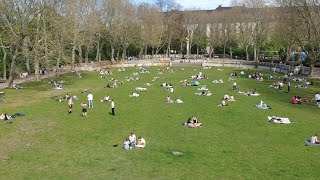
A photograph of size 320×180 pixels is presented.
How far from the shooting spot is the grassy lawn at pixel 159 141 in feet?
61.1

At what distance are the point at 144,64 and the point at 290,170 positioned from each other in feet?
244

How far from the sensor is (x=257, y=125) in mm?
28031

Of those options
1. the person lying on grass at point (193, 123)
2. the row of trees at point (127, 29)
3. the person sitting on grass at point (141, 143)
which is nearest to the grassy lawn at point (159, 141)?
the person sitting on grass at point (141, 143)

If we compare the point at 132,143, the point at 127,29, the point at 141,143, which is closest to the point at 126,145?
the point at 132,143

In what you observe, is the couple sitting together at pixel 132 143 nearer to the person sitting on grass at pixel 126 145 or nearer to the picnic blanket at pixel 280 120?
the person sitting on grass at pixel 126 145

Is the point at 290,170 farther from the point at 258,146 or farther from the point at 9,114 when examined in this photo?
the point at 9,114

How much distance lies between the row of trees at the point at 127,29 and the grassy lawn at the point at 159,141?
12.0 m

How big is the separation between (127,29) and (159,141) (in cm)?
7168

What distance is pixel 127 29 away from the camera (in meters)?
92.5

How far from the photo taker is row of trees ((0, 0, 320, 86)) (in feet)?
157

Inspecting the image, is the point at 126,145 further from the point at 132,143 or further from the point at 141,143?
the point at 141,143

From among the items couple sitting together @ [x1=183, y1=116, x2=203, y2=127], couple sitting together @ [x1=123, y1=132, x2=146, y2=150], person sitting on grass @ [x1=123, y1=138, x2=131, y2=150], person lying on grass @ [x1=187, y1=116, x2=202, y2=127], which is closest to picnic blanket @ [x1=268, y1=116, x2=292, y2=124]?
couple sitting together @ [x1=183, y1=116, x2=203, y2=127]

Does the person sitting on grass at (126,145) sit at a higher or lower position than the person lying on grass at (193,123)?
lower

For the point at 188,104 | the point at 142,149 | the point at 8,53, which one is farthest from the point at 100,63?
the point at 142,149
